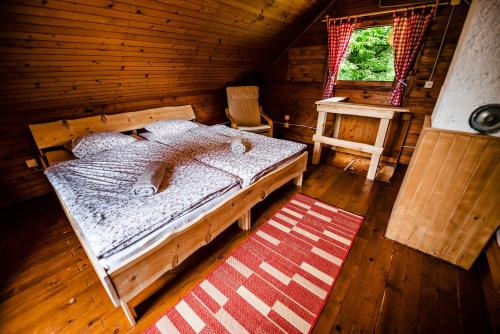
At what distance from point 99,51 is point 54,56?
35 cm

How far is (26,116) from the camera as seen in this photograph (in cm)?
221

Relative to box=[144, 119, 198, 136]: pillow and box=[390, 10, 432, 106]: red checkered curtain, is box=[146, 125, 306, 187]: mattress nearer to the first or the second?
box=[144, 119, 198, 136]: pillow

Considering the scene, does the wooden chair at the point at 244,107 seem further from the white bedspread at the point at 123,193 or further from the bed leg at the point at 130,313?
the bed leg at the point at 130,313

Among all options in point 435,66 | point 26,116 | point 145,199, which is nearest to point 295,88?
point 435,66

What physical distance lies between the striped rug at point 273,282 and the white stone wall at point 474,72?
1.11 m

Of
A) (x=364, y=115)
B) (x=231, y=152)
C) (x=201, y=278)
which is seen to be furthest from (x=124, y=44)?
(x=364, y=115)

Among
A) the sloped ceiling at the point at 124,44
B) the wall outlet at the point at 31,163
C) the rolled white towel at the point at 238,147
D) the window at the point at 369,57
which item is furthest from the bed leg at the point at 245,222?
the window at the point at 369,57

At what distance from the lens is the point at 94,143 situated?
7.41 ft

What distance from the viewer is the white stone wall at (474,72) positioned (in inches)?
45.3

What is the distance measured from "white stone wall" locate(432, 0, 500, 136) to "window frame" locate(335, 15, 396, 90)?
1904 mm

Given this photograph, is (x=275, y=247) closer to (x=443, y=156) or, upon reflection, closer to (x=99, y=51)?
(x=443, y=156)

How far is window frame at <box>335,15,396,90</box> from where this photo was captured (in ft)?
9.39

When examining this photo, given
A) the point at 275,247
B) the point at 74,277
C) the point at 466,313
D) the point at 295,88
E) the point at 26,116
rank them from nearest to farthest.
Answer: the point at 466,313
the point at 74,277
the point at 275,247
the point at 26,116
the point at 295,88

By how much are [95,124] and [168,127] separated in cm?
82
